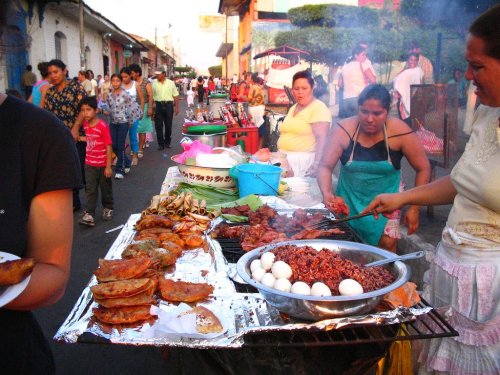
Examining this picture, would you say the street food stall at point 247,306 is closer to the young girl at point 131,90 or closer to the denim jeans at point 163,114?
the young girl at point 131,90

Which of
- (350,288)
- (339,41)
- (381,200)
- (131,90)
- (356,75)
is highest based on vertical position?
(339,41)

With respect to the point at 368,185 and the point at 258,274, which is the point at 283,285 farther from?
the point at 368,185

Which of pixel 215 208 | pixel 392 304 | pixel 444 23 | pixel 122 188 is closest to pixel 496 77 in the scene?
pixel 392 304

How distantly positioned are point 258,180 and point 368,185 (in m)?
1.01

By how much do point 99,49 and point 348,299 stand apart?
28.1m

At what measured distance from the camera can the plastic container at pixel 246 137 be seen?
797 cm

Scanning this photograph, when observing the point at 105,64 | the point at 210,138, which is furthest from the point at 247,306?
the point at 105,64

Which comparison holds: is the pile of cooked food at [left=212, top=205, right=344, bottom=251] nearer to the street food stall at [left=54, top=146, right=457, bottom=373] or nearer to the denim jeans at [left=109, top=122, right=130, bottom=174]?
the street food stall at [left=54, top=146, right=457, bottom=373]

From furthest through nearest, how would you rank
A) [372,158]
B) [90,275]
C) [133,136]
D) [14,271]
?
[133,136] → [90,275] → [372,158] → [14,271]

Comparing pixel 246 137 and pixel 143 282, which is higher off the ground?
pixel 246 137

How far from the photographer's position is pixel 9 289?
1.10 meters

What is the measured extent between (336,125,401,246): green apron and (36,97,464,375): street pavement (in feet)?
4.11

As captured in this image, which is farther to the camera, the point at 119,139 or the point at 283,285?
the point at 119,139

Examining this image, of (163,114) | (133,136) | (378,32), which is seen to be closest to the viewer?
(133,136)
